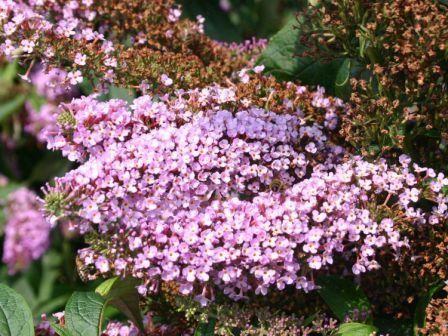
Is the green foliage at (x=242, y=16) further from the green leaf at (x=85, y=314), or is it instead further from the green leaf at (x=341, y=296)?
the green leaf at (x=85, y=314)

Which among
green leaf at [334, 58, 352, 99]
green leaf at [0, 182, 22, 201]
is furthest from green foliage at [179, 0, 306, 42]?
green leaf at [334, 58, 352, 99]

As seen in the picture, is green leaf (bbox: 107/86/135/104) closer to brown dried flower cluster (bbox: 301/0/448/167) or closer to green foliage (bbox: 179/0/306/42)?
brown dried flower cluster (bbox: 301/0/448/167)

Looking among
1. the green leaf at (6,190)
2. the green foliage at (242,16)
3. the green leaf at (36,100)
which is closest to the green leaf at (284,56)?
the green foliage at (242,16)

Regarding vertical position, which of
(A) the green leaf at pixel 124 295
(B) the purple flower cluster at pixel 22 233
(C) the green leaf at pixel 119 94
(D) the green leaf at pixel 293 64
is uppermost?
(D) the green leaf at pixel 293 64

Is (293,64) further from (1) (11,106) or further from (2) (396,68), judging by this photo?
(1) (11,106)

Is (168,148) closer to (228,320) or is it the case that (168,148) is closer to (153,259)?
(153,259)
